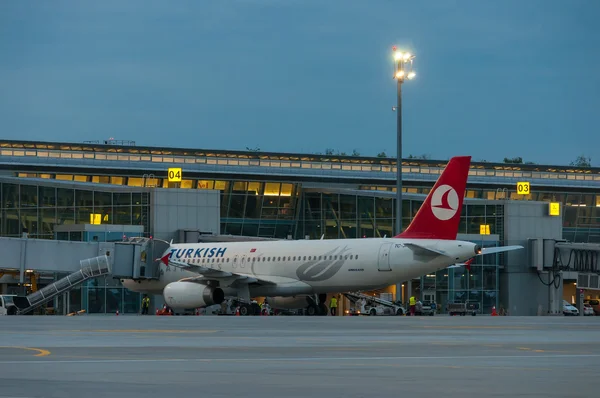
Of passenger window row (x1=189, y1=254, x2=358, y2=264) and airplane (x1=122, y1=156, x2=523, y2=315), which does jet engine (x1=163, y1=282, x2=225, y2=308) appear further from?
passenger window row (x1=189, y1=254, x2=358, y2=264)

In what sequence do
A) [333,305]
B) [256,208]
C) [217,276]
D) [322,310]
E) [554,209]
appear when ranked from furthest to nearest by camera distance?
[256,208], [554,209], [333,305], [322,310], [217,276]

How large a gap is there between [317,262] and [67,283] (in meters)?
17.7

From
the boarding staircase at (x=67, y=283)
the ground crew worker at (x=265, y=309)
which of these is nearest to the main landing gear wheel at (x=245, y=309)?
the ground crew worker at (x=265, y=309)

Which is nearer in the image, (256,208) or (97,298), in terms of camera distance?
(97,298)

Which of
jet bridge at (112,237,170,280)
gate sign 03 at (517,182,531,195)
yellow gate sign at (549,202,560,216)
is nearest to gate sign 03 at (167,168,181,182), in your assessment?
jet bridge at (112,237,170,280)

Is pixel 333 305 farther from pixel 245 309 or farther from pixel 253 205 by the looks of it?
pixel 253 205

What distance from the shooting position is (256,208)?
3684 inches

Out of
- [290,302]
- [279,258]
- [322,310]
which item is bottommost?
[322,310]

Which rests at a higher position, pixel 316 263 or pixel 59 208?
pixel 59 208

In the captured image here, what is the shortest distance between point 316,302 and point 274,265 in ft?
12.6
